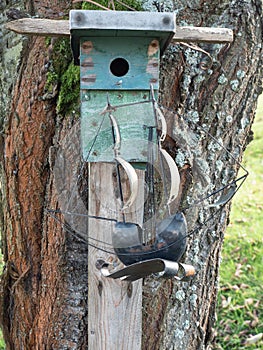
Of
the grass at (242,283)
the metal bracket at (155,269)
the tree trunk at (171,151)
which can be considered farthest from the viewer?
the grass at (242,283)

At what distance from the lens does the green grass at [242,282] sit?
11.4ft

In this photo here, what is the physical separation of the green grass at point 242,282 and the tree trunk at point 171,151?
87 cm

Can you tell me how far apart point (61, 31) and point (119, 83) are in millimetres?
240

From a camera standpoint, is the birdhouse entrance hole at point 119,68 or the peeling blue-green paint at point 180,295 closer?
the birdhouse entrance hole at point 119,68

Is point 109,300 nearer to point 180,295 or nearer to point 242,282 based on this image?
point 180,295

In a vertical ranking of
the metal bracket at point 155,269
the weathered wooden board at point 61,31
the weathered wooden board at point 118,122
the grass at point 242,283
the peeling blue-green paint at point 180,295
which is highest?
the weathered wooden board at point 61,31

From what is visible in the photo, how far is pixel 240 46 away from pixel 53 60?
73cm

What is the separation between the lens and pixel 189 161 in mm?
2053

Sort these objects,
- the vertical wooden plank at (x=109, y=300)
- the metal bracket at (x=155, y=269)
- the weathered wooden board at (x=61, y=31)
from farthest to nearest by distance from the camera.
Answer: the vertical wooden plank at (x=109, y=300) → the weathered wooden board at (x=61, y=31) → the metal bracket at (x=155, y=269)

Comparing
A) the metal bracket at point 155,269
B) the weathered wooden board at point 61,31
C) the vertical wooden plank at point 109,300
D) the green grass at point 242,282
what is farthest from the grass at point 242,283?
the metal bracket at point 155,269

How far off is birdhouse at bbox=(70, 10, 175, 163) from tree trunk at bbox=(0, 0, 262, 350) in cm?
23

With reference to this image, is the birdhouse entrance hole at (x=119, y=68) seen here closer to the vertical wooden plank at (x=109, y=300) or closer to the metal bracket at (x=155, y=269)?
the vertical wooden plank at (x=109, y=300)

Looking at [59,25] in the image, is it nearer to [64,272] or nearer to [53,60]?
[53,60]

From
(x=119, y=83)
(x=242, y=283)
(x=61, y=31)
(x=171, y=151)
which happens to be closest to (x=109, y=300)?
(x=171, y=151)
